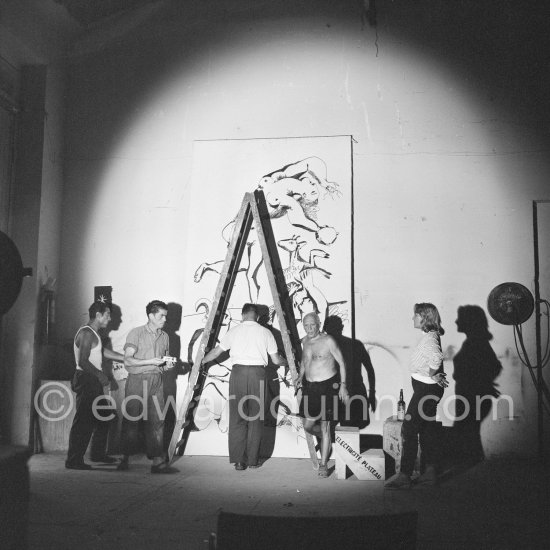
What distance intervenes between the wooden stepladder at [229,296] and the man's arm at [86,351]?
0.98 m

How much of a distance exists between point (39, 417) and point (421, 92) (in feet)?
20.0

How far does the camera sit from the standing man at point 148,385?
661 centimetres

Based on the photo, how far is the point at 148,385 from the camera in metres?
6.70

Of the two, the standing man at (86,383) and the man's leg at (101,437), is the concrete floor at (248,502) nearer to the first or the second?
the standing man at (86,383)

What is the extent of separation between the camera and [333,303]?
7.52 meters

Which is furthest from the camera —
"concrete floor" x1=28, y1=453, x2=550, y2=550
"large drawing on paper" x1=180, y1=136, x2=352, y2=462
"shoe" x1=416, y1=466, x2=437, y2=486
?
"large drawing on paper" x1=180, y1=136, x2=352, y2=462

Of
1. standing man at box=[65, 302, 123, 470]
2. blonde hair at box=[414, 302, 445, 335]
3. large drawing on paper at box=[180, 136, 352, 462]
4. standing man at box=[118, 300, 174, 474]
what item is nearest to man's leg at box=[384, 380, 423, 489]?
blonde hair at box=[414, 302, 445, 335]

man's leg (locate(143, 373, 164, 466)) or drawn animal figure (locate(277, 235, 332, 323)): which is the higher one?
drawn animal figure (locate(277, 235, 332, 323))

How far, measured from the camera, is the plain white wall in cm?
747

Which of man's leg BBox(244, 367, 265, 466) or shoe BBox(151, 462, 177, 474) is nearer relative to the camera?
shoe BBox(151, 462, 177, 474)

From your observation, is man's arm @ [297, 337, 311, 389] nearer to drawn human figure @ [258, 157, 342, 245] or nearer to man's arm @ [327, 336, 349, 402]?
man's arm @ [327, 336, 349, 402]

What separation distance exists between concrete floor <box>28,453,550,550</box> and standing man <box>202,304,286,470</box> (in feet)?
0.86

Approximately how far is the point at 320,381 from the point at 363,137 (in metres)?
3.10

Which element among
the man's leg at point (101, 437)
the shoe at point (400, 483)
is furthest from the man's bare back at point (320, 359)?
→ the man's leg at point (101, 437)
